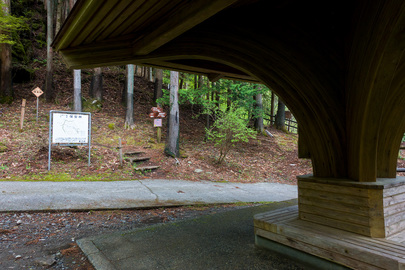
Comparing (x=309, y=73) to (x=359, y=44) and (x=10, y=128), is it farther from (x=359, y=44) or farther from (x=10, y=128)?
(x=10, y=128)

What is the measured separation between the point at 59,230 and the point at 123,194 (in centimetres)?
205

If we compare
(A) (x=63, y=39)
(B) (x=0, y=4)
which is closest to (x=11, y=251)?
(A) (x=63, y=39)

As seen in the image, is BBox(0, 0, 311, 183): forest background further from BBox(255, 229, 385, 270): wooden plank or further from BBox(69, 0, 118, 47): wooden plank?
BBox(255, 229, 385, 270): wooden plank

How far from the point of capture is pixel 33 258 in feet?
10.5

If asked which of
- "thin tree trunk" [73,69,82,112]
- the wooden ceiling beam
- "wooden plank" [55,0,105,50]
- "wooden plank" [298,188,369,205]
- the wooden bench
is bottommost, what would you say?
the wooden bench

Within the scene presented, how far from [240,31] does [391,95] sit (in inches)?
80.6

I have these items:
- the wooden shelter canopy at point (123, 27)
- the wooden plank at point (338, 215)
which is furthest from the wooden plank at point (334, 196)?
the wooden shelter canopy at point (123, 27)

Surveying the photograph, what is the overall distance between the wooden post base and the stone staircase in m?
6.68

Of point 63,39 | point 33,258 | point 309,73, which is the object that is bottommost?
point 33,258

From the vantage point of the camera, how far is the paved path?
16.8 feet

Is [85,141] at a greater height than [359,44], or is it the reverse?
[359,44]

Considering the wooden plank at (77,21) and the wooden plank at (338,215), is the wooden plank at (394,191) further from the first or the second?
the wooden plank at (77,21)

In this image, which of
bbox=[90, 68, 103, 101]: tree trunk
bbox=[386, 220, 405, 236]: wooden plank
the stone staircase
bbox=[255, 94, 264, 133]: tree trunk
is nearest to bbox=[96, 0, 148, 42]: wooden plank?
bbox=[386, 220, 405, 236]: wooden plank

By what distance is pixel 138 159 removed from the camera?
9.38 m
